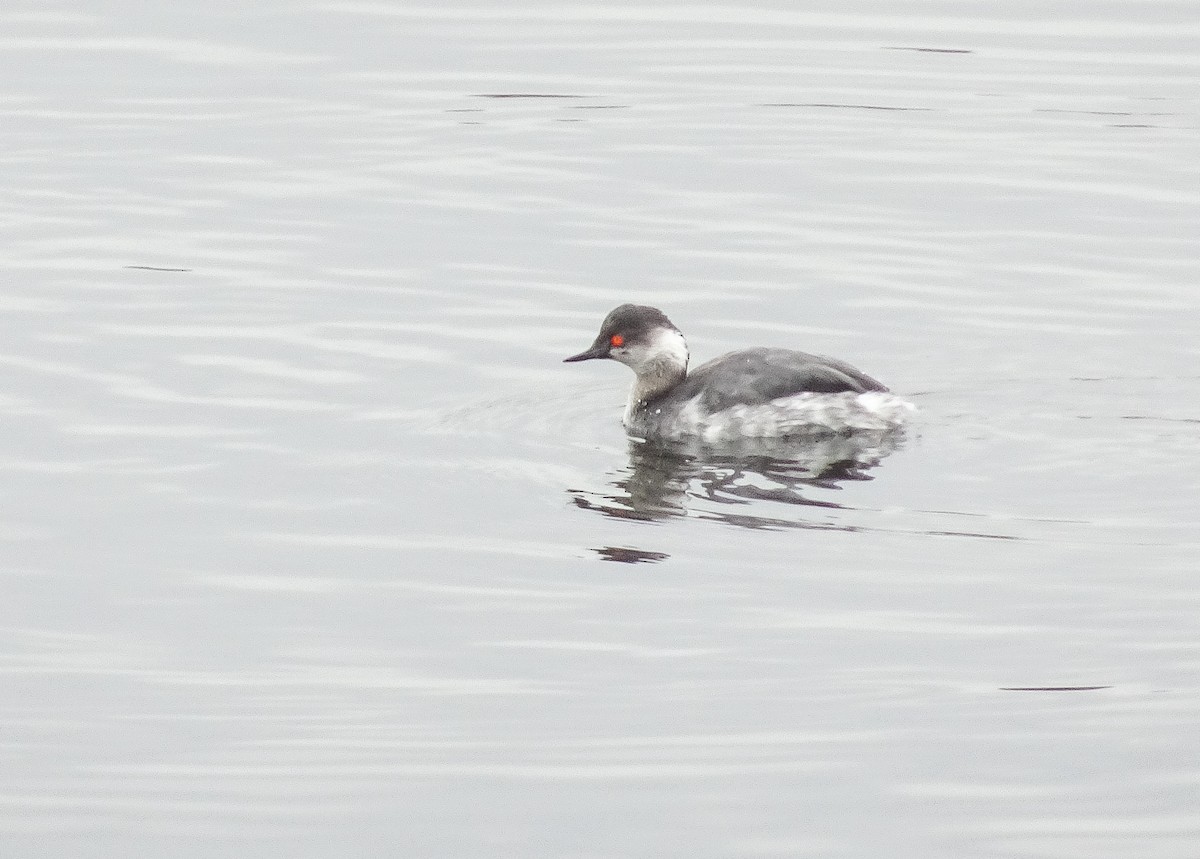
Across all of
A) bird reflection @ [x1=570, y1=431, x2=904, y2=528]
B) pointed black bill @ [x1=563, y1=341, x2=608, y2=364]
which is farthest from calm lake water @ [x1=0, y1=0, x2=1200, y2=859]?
pointed black bill @ [x1=563, y1=341, x2=608, y2=364]

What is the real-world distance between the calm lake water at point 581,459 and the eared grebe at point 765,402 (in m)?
0.27

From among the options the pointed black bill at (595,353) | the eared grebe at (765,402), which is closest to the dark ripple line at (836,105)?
the pointed black bill at (595,353)

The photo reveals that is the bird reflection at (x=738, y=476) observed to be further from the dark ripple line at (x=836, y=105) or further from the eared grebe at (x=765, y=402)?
the dark ripple line at (x=836, y=105)

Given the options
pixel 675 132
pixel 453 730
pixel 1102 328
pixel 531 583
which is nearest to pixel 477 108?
pixel 675 132

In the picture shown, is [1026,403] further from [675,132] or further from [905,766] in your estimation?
[675,132]

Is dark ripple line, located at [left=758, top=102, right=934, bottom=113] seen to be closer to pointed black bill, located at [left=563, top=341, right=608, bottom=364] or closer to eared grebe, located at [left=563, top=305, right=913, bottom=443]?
pointed black bill, located at [left=563, top=341, right=608, bottom=364]

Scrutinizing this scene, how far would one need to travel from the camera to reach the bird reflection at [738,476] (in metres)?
9.20

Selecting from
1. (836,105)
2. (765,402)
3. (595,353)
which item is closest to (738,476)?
(765,402)

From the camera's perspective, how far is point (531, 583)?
26.6 feet

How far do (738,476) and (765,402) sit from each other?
2.32 feet

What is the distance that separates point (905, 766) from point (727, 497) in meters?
3.28

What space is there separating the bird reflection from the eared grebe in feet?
0.23

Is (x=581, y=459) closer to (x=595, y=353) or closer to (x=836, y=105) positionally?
(x=595, y=353)

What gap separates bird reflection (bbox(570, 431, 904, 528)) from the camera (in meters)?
9.20
